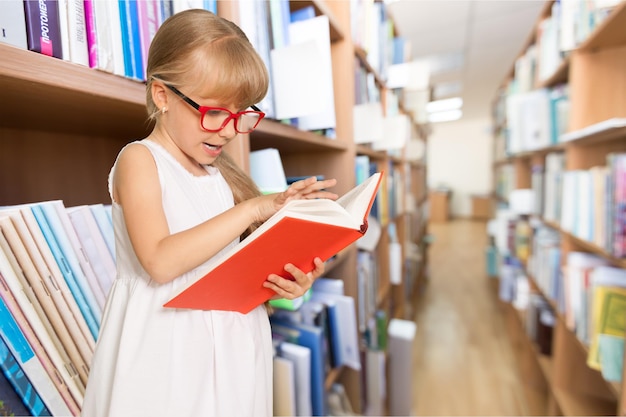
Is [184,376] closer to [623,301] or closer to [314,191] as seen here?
[314,191]

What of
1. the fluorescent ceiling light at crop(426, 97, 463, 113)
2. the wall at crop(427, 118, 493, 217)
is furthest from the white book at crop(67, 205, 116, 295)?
the wall at crop(427, 118, 493, 217)

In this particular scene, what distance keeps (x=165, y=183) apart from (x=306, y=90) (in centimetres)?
40

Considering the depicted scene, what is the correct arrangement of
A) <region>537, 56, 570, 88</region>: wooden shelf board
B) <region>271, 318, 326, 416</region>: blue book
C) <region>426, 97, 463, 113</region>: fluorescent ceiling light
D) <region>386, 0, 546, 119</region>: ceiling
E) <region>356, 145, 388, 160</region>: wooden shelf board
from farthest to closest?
<region>426, 97, 463, 113</region>: fluorescent ceiling light
<region>386, 0, 546, 119</region>: ceiling
<region>537, 56, 570, 88</region>: wooden shelf board
<region>356, 145, 388, 160</region>: wooden shelf board
<region>271, 318, 326, 416</region>: blue book

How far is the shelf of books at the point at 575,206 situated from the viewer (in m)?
0.96

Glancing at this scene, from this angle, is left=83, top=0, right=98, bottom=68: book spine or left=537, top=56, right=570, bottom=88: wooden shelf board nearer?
left=83, top=0, right=98, bottom=68: book spine

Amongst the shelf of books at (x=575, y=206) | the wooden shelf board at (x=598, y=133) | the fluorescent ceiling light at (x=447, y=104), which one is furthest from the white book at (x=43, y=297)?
the fluorescent ceiling light at (x=447, y=104)

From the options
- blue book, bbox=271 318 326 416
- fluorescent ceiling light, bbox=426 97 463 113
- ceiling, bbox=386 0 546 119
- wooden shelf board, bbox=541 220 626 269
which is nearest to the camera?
blue book, bbox=271 318 326 416

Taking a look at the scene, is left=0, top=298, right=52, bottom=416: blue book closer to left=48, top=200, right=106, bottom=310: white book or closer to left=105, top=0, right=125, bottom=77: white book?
left=48, top=200, right=106, bottom=310: white book

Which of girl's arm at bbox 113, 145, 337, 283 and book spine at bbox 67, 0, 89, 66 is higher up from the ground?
book spine at bbox 67, 0, 89, 66

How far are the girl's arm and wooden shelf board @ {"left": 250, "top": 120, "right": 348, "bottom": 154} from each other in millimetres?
305

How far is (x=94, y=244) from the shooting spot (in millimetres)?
502

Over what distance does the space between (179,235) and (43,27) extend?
29 cm

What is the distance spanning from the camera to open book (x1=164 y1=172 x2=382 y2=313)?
1.02 ft

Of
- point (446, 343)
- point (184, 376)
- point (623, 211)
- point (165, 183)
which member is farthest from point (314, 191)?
point (446, 343)
